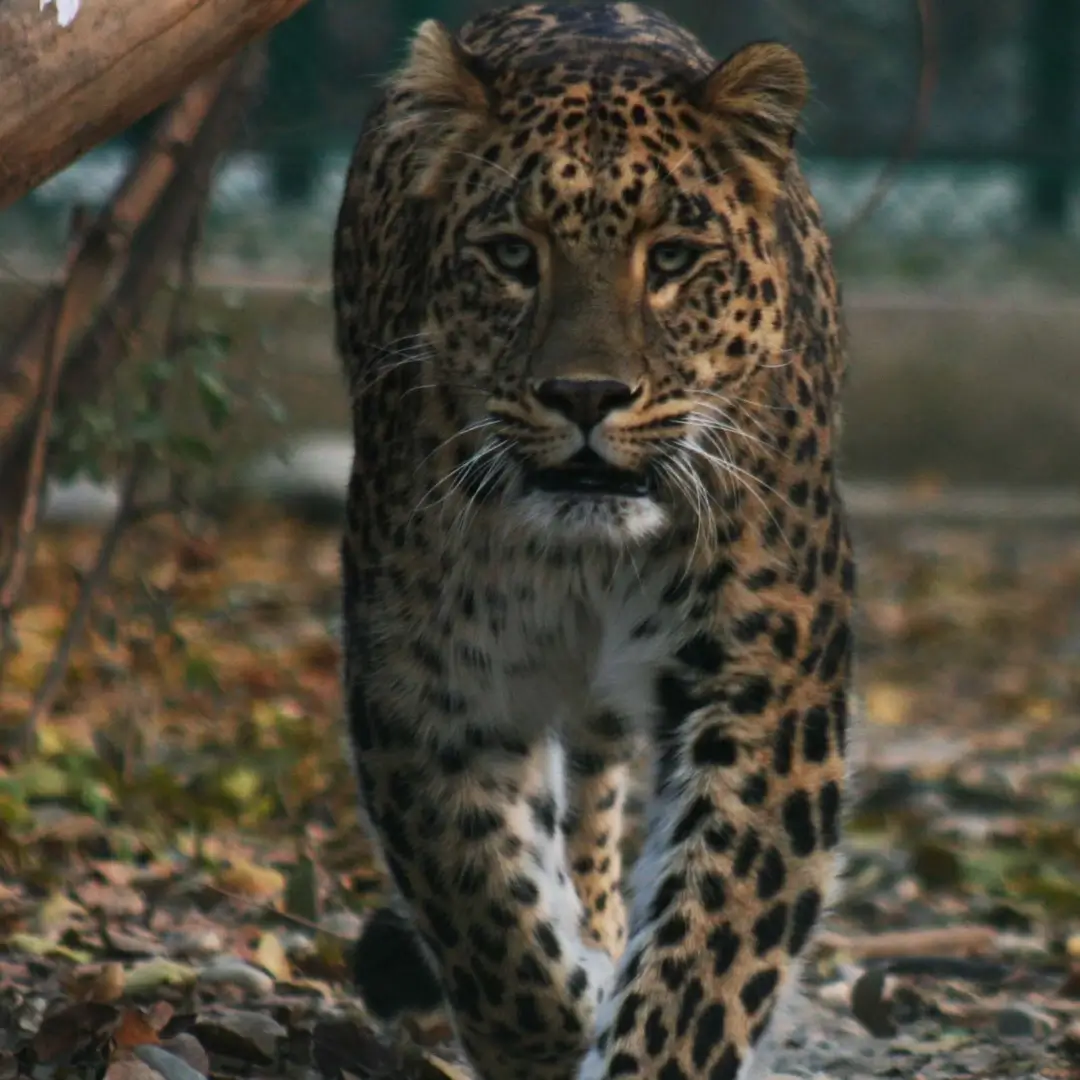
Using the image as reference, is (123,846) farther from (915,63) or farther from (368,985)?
(915,63)

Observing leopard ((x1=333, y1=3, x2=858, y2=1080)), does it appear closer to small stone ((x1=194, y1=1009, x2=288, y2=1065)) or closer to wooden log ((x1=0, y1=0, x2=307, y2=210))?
small stone ((x1=194, y1=1009, x2=288, y2=1065))

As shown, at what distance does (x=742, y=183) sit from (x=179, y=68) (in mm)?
996

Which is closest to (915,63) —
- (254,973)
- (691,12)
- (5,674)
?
(691,12)

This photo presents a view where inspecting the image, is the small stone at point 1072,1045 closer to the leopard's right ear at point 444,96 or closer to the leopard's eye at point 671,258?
the leopard's eye at point 671,258

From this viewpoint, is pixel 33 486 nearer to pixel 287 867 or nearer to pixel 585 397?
pixel 287 867

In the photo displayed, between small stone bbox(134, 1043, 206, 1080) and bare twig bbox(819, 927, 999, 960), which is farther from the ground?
small stone bbox(134, 1043, 206, 1080)

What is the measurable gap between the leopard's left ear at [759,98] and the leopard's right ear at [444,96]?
352 mm

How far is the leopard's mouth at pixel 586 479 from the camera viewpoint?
4074 mm

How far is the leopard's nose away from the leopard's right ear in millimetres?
526

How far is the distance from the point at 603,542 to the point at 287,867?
188 cm

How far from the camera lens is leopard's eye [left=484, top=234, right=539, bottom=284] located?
4176 millimetres

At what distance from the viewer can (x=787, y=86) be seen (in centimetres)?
431

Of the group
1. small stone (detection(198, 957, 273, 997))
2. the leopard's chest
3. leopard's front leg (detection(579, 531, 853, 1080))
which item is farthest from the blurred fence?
leopard's front leg (detection(579, 531, 853, 1080))

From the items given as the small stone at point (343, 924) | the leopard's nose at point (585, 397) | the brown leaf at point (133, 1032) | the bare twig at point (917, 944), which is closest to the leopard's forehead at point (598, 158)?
the leopard's nose at point (585, 397)
